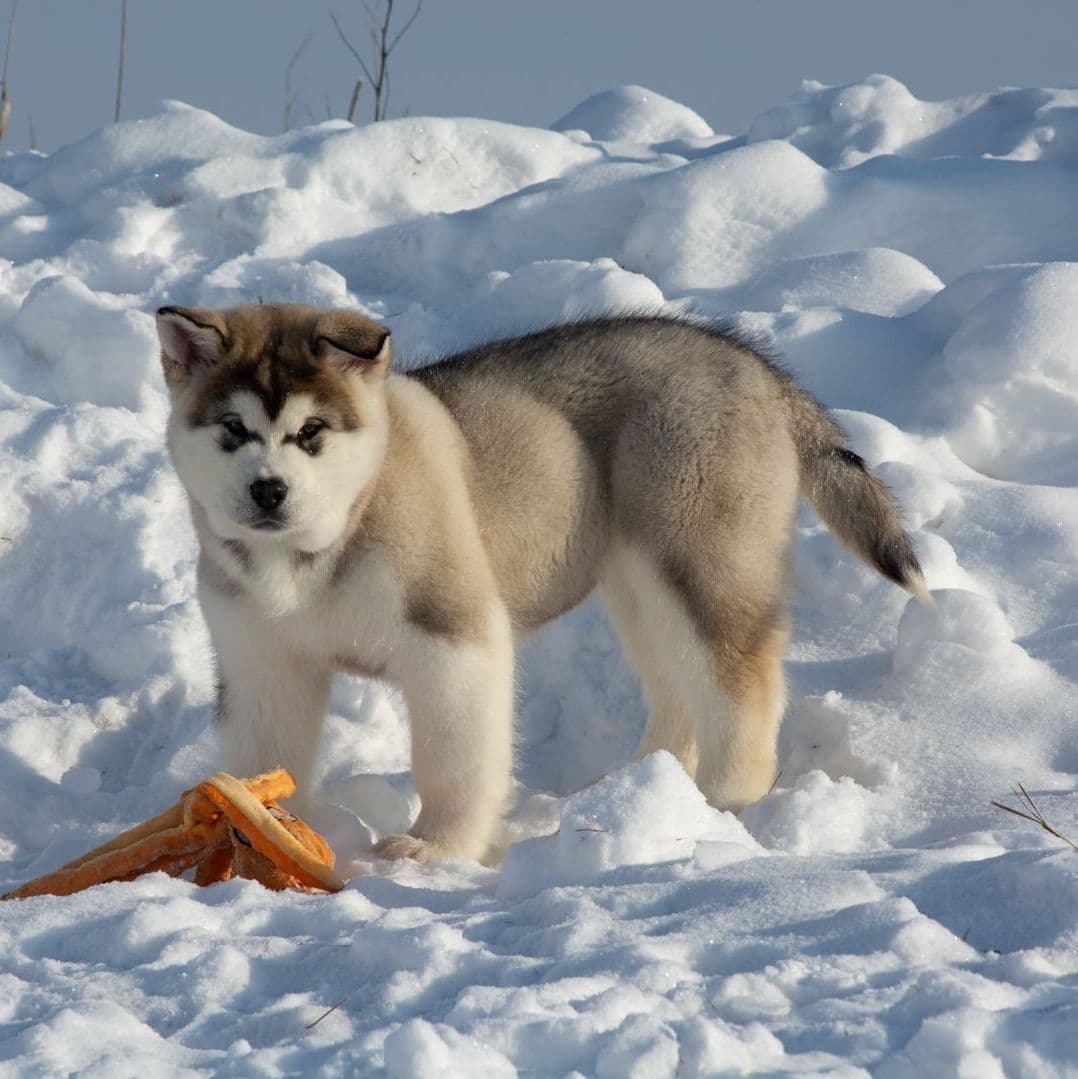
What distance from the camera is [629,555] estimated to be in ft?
16.6

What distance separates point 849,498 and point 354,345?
1.88 meters

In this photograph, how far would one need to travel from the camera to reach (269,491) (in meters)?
3.96

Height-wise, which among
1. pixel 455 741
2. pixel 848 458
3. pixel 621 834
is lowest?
pixel 455 741

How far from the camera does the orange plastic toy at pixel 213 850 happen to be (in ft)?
12.9

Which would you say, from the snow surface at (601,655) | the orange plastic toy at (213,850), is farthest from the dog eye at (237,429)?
the snow surface at (601,655)

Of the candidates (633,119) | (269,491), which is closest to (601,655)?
(269,491)

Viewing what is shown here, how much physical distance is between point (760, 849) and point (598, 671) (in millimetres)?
2220

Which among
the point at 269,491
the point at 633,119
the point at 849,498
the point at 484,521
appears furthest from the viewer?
the point at 633,119

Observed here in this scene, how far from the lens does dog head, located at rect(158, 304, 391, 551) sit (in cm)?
401

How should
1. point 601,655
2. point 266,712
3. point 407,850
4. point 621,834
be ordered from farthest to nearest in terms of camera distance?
1. point 601,655
2. point 266,712
3. point 407,850
4. point 621,834

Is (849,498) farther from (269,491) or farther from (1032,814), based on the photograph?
(269,491)

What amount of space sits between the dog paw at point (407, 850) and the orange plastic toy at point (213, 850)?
210 millimetres

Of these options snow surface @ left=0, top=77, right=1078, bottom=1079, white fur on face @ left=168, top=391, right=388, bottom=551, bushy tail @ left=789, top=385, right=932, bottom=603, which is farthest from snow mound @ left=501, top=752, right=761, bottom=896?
bushy tail @ left=789, top=385, right=932, bottom=603

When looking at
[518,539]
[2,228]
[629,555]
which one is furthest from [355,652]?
[2,228]
